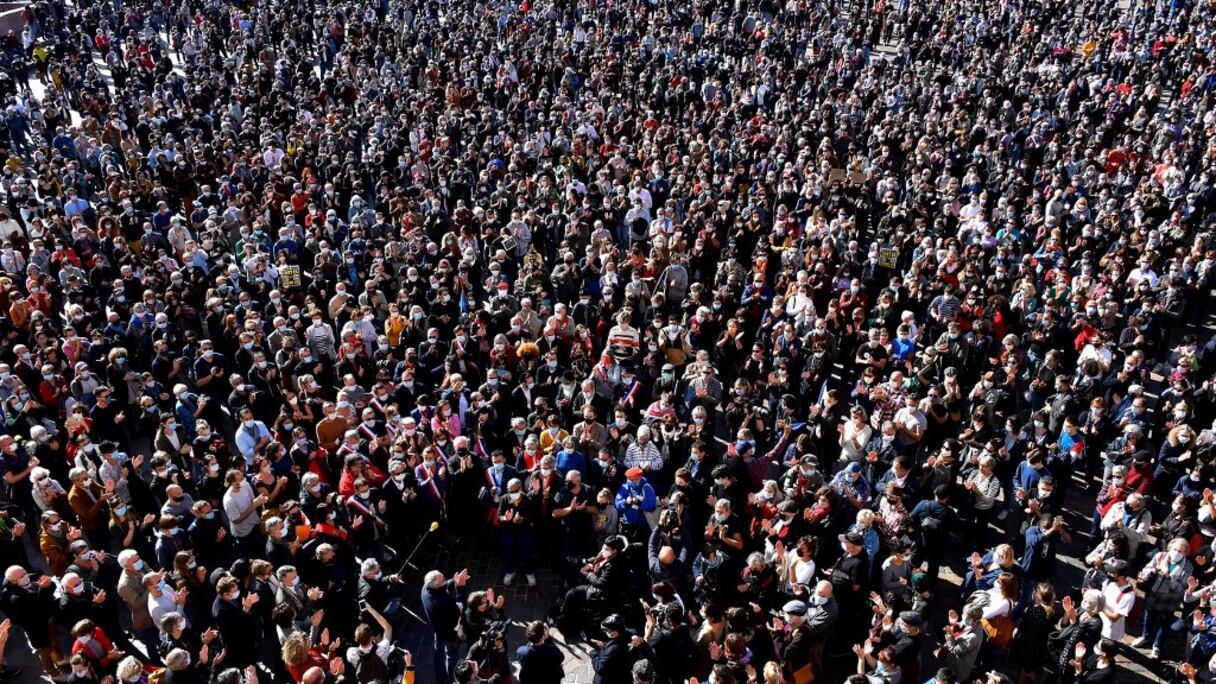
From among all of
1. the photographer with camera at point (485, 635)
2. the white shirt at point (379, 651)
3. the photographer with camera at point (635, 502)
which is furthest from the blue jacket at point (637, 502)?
the white shirt at point (379, 651)

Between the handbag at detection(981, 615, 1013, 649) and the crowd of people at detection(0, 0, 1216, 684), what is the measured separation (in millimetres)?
28

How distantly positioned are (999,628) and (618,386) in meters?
5.07

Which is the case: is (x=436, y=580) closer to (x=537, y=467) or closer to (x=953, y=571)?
(x=537, y=467)

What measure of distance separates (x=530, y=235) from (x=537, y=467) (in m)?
6.64

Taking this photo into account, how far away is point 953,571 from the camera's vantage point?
31.8 ft

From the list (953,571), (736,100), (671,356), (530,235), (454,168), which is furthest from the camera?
(736,100)

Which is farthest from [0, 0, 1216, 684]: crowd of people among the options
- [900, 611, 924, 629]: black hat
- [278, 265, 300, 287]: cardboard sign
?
[278, 265, 300, 287]: cardboard sign

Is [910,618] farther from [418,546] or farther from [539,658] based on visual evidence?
[418,546]

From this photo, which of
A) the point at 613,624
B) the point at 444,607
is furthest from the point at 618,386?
the point at 613,624

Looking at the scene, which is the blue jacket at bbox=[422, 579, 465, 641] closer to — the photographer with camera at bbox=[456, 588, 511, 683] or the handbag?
the photographer with camera at bbox=[456, 588, 511, 683]

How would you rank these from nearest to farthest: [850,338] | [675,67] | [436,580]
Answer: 1. [436,580]
2. [850,338]
3. [675,67]

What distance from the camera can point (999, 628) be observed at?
24.6ft

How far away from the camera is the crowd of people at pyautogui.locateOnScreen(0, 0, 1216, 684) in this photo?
7.64 m

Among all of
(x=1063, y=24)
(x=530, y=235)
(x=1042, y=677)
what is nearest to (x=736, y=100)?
(x=530, y=235)
